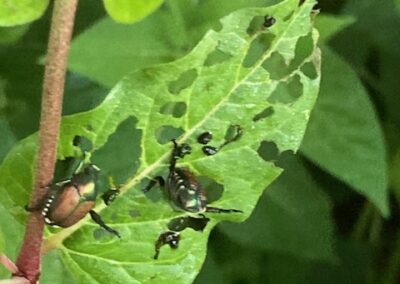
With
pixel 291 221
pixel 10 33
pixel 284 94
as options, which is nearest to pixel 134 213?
pixel 284 94

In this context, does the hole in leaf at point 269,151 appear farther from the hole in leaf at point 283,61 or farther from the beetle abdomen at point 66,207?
the beetle abdomen at point 66,207

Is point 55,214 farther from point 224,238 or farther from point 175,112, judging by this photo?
point 224,238

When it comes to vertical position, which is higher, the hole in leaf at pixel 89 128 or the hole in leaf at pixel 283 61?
the hole in leaf at pixel 89 128

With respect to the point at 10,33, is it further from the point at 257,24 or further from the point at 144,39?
the point at 257,24

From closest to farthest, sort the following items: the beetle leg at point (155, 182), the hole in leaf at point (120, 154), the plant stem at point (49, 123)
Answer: the plant stem at point (49, 123) → the beetle leg at point (155, 182) → the hole in leaf at point (120, 154)

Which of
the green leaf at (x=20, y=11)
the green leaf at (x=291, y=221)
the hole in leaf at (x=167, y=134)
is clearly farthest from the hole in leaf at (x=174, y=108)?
the green leaf at (x=291, y=221)

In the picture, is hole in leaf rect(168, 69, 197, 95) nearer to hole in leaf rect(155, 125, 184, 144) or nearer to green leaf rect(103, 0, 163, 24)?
hole in leaf rect(155, 125, 184, 144)

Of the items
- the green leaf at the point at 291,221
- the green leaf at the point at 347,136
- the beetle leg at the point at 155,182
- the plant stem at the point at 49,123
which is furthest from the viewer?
the green leaf at the point at 291,221

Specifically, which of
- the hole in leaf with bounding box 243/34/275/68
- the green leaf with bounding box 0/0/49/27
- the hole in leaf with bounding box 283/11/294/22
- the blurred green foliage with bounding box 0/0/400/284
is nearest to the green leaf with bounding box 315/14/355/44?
the blurred green foliage with bounding box 0/0/400/284
